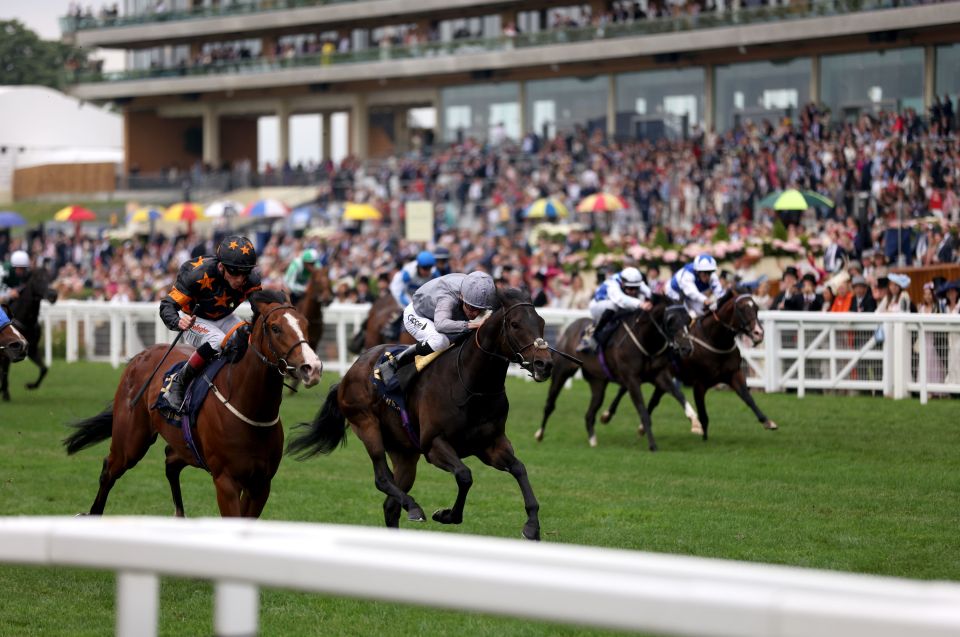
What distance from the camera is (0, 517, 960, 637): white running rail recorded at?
1920 mm

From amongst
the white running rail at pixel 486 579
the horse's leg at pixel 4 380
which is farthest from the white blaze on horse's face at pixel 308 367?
the horse's leg at pixel 4 380

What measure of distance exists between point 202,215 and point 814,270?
1908cm

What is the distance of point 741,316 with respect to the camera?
43.6 ft

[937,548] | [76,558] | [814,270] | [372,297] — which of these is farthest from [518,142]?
[76,558]

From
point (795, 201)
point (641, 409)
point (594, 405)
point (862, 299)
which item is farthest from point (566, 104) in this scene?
point (641, 409)

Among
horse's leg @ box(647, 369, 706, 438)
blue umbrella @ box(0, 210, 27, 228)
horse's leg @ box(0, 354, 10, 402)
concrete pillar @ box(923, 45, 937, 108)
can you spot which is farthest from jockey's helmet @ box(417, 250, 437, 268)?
blue umbrella @ box(0, 210, 27, 228)

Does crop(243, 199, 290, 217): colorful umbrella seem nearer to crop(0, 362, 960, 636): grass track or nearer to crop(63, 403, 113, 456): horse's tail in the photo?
crop(0, 362, 960, 636): grass track

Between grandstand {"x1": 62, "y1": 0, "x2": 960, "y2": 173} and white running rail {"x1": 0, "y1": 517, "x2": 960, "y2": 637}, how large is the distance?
30.1 meters

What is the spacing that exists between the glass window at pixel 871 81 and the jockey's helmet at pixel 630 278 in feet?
65.8

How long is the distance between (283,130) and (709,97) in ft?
63.7

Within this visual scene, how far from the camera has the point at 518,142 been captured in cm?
3819

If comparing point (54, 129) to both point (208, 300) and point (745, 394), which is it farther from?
point (208, 300)

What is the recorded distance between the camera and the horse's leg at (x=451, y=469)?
7.79m

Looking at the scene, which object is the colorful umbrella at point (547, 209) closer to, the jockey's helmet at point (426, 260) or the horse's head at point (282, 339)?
the jockey's helmet at point (426, 260)
